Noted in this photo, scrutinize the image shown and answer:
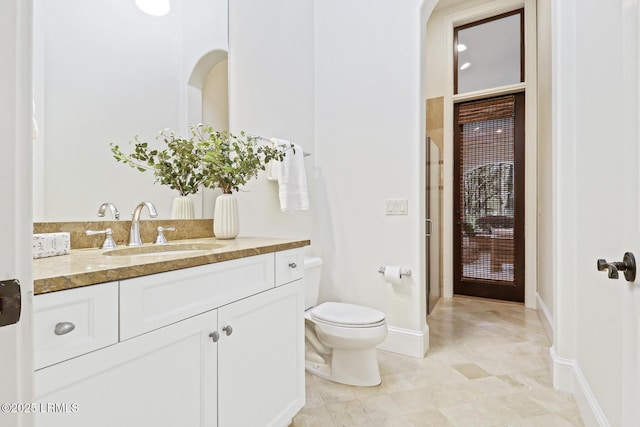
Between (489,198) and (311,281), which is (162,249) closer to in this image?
(311,281)

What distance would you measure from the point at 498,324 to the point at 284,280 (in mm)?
2417

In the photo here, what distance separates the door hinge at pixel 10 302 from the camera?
39 centimetres

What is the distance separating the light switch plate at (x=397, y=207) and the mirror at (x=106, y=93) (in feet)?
4.08

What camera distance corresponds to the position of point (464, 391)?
1.89 metres

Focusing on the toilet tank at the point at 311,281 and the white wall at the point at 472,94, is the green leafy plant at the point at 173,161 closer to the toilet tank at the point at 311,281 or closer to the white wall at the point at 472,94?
the toilet tank at the point at 311,281

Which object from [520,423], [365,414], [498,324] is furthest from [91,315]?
[498,324]

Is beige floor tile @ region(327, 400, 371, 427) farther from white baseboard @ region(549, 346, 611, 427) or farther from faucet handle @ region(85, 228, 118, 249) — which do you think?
faucet handle @ region(85, 228, 118, 249)

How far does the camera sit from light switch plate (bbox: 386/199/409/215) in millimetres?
2398

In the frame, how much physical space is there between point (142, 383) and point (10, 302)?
1.98 feet

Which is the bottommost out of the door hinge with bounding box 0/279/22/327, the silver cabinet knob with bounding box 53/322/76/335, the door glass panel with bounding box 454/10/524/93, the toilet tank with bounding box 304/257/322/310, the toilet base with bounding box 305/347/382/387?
the toilet base with bounding box 305/347/382/387

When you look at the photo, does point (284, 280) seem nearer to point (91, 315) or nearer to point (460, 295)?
point (91, 315)

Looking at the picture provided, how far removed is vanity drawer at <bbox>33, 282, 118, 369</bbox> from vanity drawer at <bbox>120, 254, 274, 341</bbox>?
3 cm

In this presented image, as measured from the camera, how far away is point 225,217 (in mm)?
1644

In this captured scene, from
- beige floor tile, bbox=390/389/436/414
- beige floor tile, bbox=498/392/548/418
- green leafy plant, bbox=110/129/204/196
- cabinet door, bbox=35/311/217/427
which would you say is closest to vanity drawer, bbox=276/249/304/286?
cabinet door, bbox=35/311/217/427
